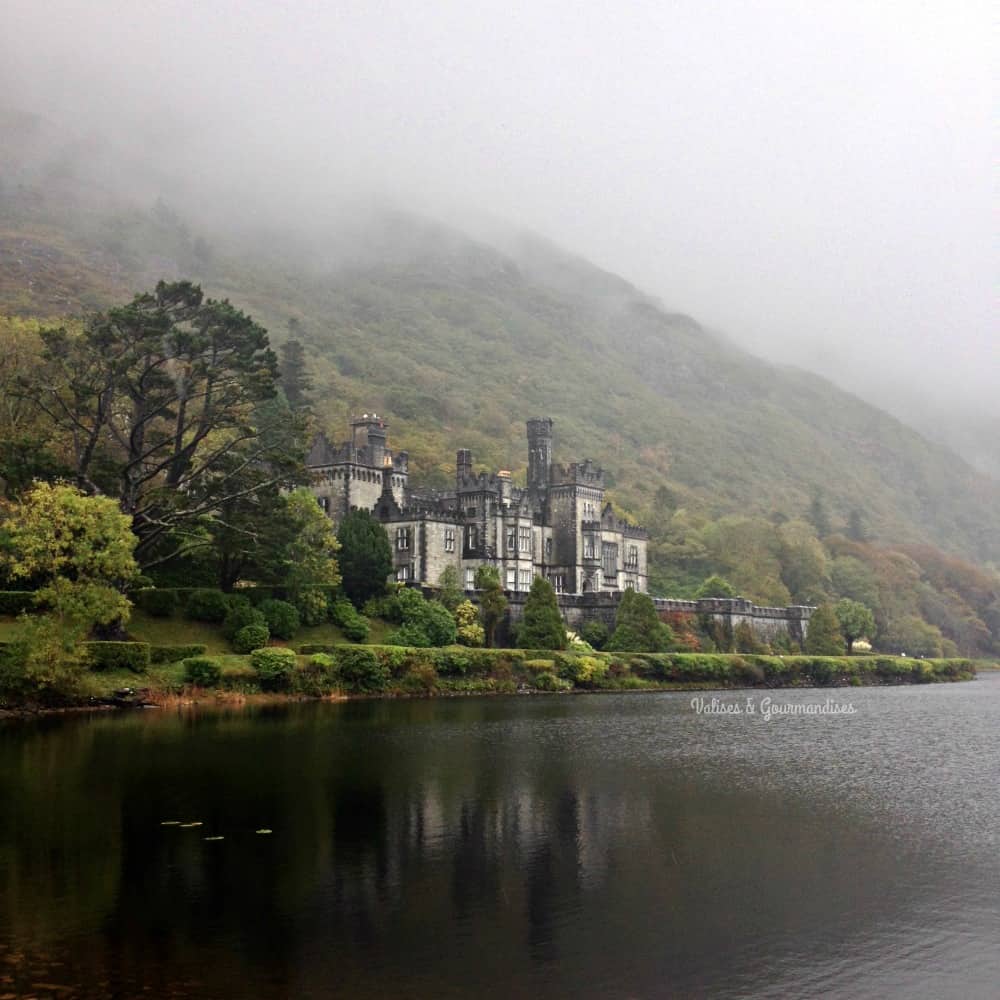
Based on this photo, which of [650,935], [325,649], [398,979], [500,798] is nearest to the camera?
[398,979]

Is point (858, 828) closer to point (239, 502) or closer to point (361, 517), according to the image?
point (239, 502)

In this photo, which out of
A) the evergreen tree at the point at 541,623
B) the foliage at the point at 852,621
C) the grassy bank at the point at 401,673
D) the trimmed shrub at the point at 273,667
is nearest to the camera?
the grassy bank at the point at 401,673

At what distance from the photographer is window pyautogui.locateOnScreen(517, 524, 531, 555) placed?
111 meters

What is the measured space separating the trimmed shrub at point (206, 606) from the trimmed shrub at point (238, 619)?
2.01ft

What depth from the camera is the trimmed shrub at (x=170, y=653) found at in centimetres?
6688

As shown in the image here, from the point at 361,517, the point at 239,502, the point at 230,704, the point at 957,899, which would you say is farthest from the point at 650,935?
the point at 361,517

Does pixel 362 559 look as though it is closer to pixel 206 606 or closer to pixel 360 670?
pixel 206 606

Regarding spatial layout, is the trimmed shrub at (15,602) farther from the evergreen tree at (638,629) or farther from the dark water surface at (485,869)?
the evergreen tree at (638,629)

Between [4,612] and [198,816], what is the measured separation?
42.1 m

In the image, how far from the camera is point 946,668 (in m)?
128

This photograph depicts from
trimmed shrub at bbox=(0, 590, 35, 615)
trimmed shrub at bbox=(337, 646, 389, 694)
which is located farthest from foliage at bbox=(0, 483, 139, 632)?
trimmed shrub at bbox=(337, 646, 389, 694)

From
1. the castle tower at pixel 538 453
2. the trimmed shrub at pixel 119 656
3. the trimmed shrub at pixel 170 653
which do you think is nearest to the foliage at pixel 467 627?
the trimmed shrub at pixel 170 653

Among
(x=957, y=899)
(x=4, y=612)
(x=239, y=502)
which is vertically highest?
(x=239, y=502)

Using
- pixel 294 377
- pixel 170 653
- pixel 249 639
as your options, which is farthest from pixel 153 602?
pixel 294 377
